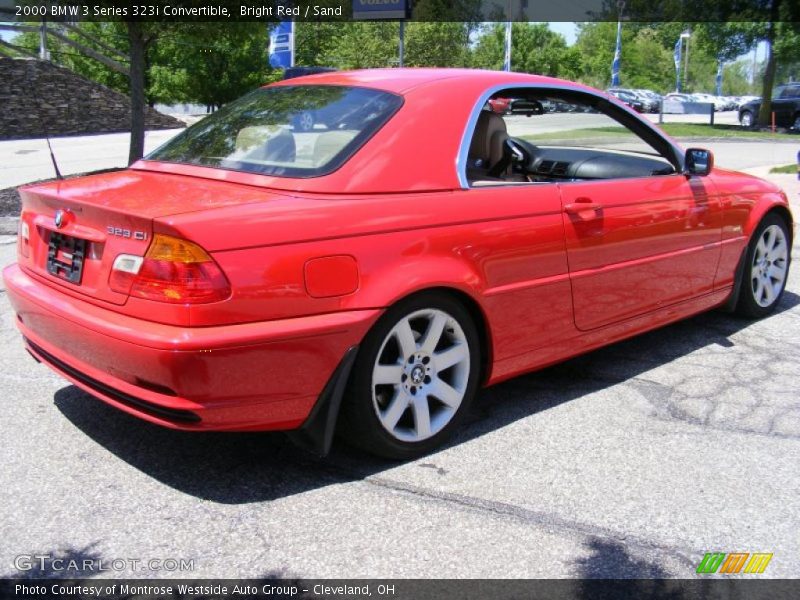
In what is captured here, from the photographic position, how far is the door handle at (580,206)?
154 inches

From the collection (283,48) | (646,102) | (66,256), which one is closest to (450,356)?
(66,256)

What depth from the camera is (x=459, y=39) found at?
5259 cm

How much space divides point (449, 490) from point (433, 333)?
648 millimetres

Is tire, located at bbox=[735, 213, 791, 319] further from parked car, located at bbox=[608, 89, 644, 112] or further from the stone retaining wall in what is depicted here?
parked car, located at bbox=[608, 89, 644, 112]

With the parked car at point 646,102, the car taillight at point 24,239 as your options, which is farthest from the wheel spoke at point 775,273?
the parked car at point 646,102

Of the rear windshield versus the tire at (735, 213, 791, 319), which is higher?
the rear windshield

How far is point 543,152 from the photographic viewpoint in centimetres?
521

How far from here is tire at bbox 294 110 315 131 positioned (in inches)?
142

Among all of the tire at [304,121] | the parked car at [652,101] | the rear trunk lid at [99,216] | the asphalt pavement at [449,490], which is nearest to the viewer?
the asphalt pavement at [449,490]

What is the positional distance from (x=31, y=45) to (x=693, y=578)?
4851cm

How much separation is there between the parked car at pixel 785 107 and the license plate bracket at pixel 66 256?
3401 centimetres

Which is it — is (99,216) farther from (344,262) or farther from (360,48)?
(360,48)

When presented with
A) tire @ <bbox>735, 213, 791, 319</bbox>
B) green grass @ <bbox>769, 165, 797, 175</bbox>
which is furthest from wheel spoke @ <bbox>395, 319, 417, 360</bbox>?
green grass @ <bbox>769, 165, 797, 175</bbox>

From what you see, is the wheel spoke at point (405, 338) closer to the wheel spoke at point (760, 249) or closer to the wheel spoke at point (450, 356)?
the wheel spoke at point (450, 356)
